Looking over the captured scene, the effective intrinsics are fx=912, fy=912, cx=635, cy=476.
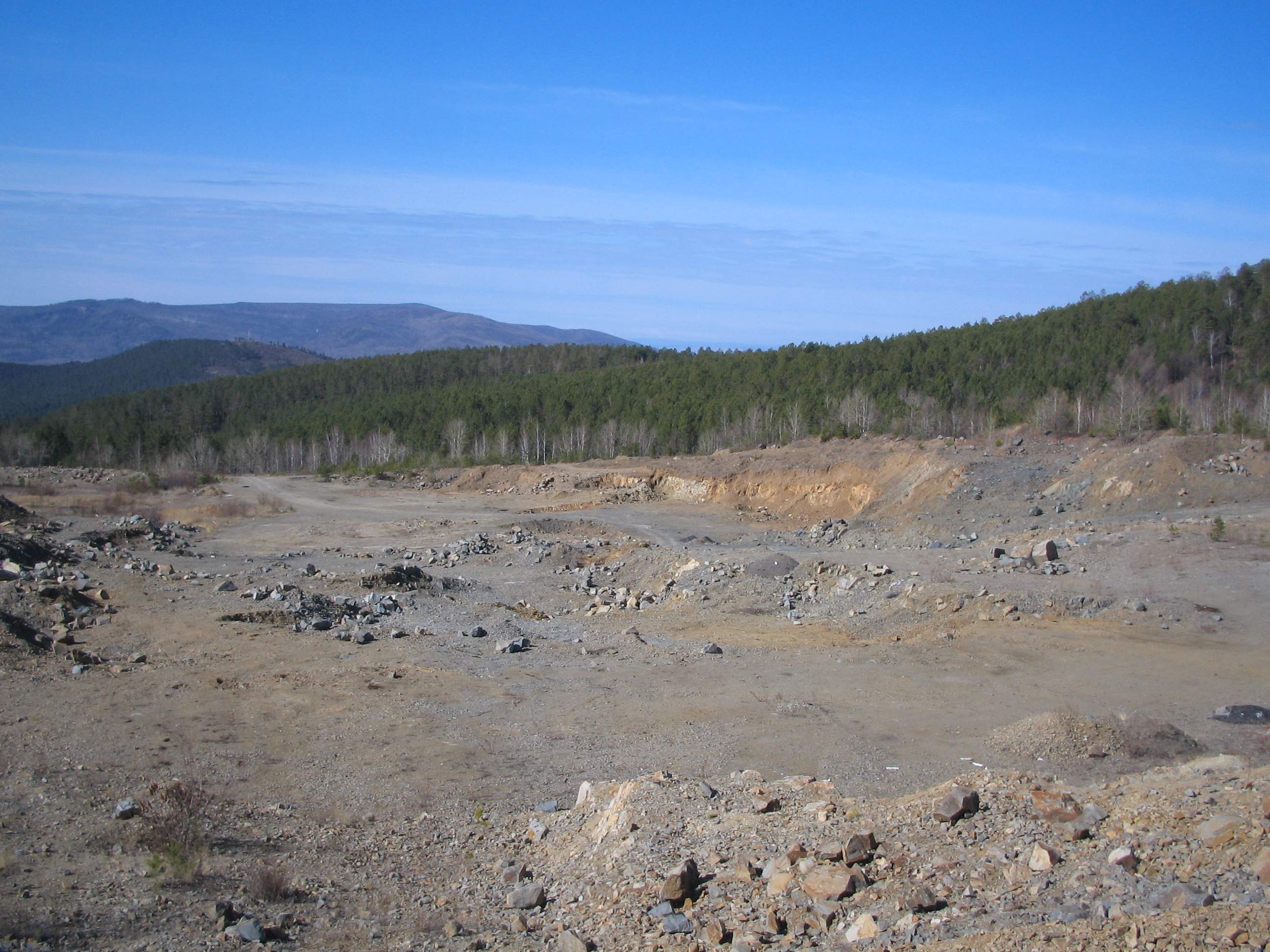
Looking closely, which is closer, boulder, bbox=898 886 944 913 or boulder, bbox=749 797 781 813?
boulder, bbox=898 886 944 913

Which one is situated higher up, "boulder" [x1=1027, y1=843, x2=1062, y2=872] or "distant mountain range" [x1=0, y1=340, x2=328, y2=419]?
"distant mountain range" [x1=0, y1=340, x2=328, y2=419]

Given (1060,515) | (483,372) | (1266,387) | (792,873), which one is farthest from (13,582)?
(483,372)

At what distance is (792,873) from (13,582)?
15.4m

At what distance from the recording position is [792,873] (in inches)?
256

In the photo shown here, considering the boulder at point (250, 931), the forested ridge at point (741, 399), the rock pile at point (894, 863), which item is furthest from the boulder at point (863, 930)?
the forested ridge at point (741, 399)

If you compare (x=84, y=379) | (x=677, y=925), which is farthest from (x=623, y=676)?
(x=84, y=379)

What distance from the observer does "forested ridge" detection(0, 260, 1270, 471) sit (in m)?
57.7

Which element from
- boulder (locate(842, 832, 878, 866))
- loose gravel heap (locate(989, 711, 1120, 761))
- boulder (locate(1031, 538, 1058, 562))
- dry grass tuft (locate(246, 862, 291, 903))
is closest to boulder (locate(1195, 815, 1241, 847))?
boulder (locate(842, 832, 878, 866))

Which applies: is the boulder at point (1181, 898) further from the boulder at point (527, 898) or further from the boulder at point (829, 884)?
the boulder at point (527, 898)

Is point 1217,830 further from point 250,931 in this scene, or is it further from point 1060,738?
point 250,931

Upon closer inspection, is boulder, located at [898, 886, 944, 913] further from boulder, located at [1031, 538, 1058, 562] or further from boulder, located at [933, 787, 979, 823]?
boulder, located at [1031, 538, 1058, 562]

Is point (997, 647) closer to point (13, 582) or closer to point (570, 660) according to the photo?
point (570, 660)

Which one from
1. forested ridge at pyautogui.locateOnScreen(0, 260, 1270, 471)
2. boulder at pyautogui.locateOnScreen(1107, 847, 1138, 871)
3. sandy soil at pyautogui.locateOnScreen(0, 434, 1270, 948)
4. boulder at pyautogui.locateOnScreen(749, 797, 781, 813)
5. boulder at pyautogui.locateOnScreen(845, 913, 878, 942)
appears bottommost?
sandy soil at pyautogui.locateOnScreen(0, 434, 1270, 948)

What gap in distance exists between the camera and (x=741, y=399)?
72.6 metres
